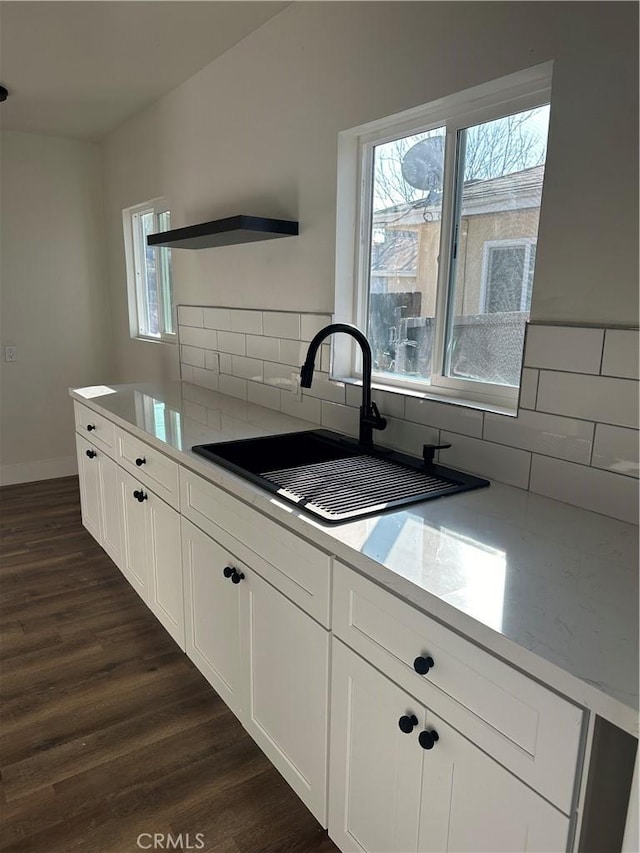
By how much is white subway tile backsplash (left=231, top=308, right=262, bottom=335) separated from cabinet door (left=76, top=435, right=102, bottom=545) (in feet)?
2.99

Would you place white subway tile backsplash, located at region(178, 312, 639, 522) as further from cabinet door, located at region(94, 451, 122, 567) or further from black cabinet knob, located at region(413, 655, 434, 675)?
cabinet door, located at region(94, 451, 122, 567)

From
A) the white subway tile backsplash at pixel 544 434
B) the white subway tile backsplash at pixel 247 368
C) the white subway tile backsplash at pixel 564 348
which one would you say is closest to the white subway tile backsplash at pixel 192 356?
the white subway tile backsplash at pixel 247 368

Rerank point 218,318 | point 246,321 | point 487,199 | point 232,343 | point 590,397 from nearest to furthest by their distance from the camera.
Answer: point 590,397 < point 487,199 < point 246,321 < point 232,343 < point 218,318

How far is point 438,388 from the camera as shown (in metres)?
1.92

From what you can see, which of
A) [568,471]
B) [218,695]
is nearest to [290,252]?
[568,471]

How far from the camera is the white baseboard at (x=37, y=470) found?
4316 mm

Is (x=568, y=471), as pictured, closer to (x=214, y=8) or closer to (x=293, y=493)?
(x=293, y=493)

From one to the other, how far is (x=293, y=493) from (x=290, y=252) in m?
1.28

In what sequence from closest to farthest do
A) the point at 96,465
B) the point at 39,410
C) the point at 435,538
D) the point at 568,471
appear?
1. the point at 435,538
2. the point at 568,471
3. the point at 96,465
4. the point at 39,410

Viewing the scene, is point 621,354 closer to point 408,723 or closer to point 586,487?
point 586,487

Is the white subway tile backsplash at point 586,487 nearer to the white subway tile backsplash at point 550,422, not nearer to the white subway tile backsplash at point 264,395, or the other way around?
the white subway tile backsplash at point 550,422

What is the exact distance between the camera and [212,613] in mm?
1865

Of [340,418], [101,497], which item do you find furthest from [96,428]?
[340,418]

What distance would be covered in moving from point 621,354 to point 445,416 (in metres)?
0.56
